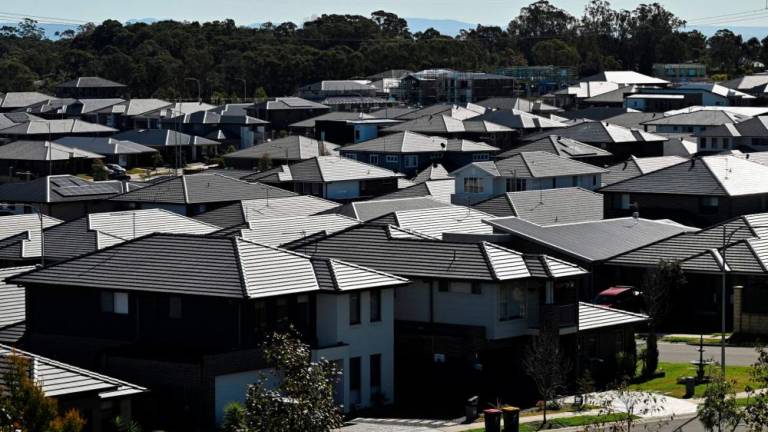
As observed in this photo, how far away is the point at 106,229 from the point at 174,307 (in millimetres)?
16163

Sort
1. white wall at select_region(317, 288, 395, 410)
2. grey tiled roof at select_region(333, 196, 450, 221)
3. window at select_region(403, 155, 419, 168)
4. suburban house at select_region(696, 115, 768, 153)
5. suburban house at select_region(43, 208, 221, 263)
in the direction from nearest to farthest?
white wall at select_region(317, 288, 395, 410)
suburban house at select_region(43, 208, 221, 263)
grey tiled roof at select_region(333, 196, 450, 221)
window at select_region(403, 155, 419, 168)
suburban house at select_region(696, 115, 768, 153)

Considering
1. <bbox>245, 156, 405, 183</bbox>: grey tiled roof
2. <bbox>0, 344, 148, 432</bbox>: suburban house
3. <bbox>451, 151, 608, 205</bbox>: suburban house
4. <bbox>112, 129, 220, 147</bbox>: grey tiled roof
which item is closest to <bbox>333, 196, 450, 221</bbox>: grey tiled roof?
<bbox>451, 151, 608, 205</bbox>: suburban house

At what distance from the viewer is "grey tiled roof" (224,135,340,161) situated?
3531 inches

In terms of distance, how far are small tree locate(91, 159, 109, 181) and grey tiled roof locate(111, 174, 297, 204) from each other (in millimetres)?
25898

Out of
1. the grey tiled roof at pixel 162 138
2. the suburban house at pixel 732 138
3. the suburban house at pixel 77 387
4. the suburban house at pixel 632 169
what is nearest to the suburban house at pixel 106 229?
the suburban house at pixel 77 387

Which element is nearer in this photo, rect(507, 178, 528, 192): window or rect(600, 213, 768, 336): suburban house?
rect(600, 213, 768, 336): suburban house

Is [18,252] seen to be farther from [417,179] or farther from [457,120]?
[457,120]

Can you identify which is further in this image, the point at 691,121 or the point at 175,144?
the point at 175,144

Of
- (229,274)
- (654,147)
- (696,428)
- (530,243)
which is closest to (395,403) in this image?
(229,274)

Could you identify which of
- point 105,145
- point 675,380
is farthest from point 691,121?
point 675,380

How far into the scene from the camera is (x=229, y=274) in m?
34.0

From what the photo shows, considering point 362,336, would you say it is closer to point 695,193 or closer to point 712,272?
point 712,272

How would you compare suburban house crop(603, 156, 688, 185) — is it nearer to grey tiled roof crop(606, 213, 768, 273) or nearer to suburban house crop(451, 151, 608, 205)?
suburban house crop(451, 151, 608, 205)

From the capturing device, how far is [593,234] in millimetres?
51656
